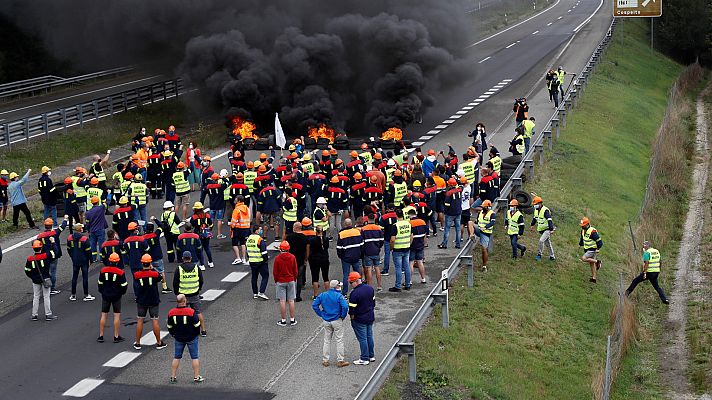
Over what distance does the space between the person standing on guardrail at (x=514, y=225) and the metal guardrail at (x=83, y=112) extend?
62.3 ft

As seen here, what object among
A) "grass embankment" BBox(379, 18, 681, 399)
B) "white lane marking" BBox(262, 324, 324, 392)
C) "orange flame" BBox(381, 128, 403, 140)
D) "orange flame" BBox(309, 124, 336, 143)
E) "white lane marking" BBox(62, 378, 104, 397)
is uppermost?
"orange flame" BBox(309, 124, 336, 143)

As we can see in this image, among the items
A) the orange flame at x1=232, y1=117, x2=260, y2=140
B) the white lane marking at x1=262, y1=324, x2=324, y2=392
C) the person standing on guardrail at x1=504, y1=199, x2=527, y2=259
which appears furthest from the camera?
the orange flame at x1=232, y1=117, x2=260, y2=140

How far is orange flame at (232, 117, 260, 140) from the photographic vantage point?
128 ft

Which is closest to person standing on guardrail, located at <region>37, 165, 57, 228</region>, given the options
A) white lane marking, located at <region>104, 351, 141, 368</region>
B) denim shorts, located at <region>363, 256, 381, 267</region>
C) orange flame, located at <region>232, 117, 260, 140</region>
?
white lane marking, located at <region>104, 351, 141, 368</region>

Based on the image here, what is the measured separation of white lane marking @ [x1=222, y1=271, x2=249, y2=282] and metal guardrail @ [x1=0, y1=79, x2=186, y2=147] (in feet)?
53.9

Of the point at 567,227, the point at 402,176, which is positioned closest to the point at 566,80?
the point at 567,227

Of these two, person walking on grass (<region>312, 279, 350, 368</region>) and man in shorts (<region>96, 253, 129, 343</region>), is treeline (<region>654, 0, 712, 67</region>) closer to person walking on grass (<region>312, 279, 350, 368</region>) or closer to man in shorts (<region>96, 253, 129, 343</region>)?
person walking on grass (<region>312, 279, 350, 368</region>)

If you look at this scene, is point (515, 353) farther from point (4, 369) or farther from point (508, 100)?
point (508, 100)

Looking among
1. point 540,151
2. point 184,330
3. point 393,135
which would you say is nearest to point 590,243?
point 540,151

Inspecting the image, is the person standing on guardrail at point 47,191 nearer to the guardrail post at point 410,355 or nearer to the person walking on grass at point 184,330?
the person walking on grass at point 184,330

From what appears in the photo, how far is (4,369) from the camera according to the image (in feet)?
60.6

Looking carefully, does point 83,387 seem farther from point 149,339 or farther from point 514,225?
point 514,225

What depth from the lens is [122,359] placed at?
18.7m

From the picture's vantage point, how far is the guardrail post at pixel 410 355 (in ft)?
56.4
